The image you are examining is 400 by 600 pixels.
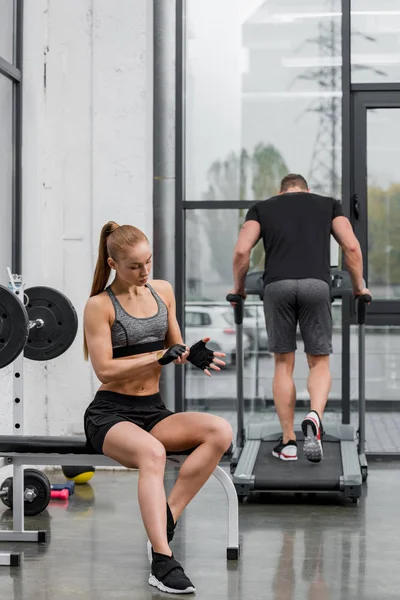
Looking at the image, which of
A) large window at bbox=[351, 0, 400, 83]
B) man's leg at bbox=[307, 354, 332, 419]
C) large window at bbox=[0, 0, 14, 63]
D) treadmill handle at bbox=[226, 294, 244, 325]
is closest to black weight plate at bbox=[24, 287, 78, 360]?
treadmill handle at bbox=[226, 294, 244, 325]

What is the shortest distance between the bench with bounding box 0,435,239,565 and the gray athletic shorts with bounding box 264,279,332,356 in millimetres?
1571

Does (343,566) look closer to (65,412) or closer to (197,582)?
(197,582)

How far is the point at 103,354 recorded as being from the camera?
12.5ft

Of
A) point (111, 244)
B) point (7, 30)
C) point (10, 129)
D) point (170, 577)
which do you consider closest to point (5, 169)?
point (10, 129)

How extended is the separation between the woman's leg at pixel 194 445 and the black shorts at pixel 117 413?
9 centimetres

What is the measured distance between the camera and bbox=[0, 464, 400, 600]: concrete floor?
3.60m

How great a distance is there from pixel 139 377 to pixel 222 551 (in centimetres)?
83

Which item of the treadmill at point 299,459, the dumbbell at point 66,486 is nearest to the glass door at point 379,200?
the treadmill at point 299,459

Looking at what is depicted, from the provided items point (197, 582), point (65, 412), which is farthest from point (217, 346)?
point (197, 582)

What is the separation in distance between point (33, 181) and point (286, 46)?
1.88 metres

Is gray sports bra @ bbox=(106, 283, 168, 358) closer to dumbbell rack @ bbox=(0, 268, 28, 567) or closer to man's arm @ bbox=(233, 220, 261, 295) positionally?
dumbbell rack @ bbox=(0, 268, 28, 567)

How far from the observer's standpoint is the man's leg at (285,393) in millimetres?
5426

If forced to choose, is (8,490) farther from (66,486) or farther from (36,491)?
(66,486)

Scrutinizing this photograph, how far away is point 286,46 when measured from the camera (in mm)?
6539
